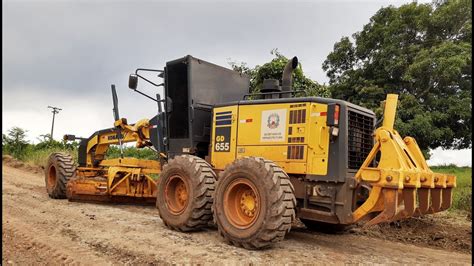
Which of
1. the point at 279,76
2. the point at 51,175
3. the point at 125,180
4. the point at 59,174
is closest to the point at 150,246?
the point at 125,180

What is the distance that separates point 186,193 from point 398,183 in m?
3.24

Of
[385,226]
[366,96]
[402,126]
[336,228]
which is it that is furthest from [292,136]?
[366,96]

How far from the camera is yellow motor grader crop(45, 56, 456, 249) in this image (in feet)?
17.4

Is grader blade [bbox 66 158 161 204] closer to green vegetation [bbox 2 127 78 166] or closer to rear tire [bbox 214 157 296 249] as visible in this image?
rear tire [bbox 214 157 296 249]

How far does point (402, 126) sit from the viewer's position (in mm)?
14023

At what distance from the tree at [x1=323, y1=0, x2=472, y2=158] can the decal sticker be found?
8.33m

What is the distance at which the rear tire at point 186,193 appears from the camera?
6.28 meters

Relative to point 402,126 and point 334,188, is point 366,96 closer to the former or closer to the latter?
point 402,126

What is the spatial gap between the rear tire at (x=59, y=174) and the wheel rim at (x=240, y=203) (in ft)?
19.2

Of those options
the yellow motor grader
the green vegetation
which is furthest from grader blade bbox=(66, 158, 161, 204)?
the green vegetation

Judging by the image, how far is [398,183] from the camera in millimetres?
5000

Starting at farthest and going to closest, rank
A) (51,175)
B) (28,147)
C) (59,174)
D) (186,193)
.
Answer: (28,147) < (51,175) < (59,174) < (186,193)

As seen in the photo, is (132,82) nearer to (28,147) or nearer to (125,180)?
(125,180)

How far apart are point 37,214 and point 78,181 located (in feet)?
5.15
